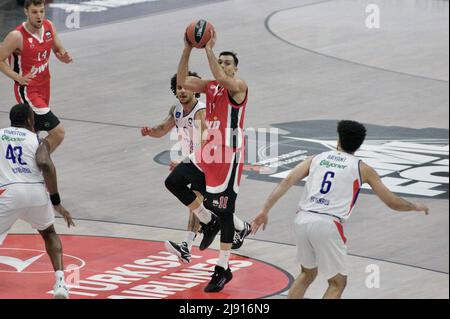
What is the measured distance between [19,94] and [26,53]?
1.68 feet

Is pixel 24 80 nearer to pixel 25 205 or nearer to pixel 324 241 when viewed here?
pixel 25 205

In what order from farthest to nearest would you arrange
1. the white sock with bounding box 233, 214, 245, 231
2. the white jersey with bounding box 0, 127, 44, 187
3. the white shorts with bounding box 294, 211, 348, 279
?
1. the white sock with bounding box 233, 214, 245, 231
2. the white jersey with bounding box 0, 127, 44, 187
3. the white shorts with bounding box 294, 211, 348, 279

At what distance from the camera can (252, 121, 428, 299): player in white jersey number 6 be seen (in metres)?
9.62

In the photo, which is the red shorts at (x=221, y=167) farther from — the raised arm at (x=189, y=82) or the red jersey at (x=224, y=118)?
the raised arm at (x=189, y=82)

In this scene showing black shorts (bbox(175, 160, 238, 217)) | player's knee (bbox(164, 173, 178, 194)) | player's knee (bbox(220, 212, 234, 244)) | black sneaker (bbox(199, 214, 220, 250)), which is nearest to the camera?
player's knee (bbox(220, 212, 234, 244))

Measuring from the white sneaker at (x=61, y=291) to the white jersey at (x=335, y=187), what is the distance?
2223 mm

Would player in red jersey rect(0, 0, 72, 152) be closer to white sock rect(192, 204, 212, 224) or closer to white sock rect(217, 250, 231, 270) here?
white sock rect(192, 204, 212, 224)

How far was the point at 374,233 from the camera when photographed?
43.3 feet

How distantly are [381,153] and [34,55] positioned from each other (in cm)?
538

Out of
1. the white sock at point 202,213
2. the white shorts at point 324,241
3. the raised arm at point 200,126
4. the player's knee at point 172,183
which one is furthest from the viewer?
the raised arm at point 200,126

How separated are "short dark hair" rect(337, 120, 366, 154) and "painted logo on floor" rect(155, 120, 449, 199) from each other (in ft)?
15.6

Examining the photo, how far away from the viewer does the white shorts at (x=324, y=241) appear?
9594mm

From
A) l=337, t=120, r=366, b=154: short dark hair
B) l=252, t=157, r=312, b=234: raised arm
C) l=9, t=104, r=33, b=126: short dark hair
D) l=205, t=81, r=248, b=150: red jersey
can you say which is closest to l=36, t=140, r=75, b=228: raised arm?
l=9, t=104, r=33, b=126: short dark hair

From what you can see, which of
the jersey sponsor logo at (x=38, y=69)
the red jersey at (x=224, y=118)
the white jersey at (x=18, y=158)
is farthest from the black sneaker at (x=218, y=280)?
the jersey sponsor logo at (x=38, y=69)
